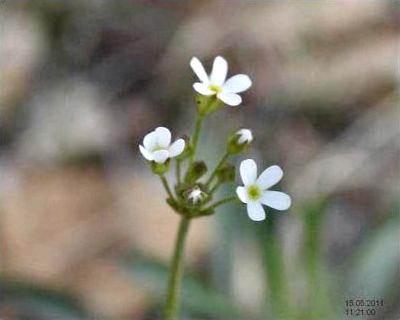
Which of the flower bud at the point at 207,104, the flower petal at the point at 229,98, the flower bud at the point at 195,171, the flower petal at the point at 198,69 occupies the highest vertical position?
the flower petal at the point at 198,69

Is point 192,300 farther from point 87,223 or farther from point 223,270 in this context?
point 87,223

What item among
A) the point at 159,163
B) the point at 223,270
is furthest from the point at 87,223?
the point at 159,163

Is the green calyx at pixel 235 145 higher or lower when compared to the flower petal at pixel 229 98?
lower

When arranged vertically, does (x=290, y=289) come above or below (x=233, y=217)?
below

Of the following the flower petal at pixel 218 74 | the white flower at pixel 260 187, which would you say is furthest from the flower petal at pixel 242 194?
the flower petal at pixel 218 74

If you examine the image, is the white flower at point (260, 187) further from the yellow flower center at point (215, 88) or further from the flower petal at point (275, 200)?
the yellow flower center at point (215, 88)

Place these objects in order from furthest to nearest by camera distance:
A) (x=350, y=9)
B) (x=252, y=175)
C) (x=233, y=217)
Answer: (x=350, y=9), (x=233, y=217), (x=252, y=175)

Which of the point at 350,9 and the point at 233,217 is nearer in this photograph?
the point at 233,217

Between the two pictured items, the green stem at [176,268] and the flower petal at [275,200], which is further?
the green stem at [176,268]
